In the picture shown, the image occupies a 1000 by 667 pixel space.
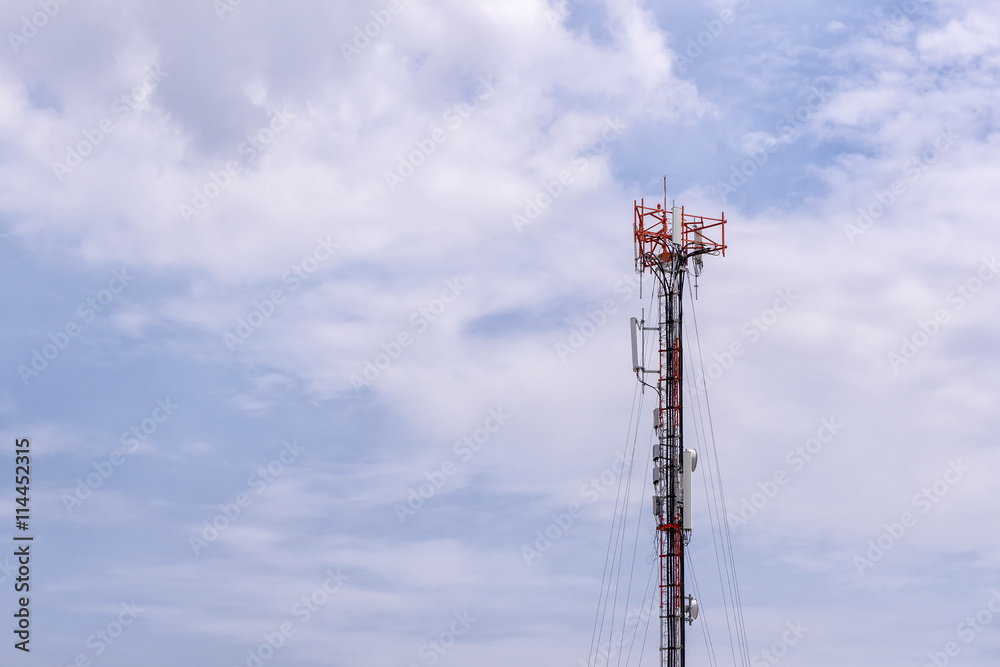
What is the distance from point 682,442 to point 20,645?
3853 centimetres

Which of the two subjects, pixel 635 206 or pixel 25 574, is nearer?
pixel 25 574

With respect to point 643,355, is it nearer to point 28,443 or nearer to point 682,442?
point 682,442

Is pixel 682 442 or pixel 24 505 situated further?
pixel 682 442

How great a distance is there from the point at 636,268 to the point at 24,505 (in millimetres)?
37224

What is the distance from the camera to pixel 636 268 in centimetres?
9950

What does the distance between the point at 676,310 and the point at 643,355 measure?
3.36 metres

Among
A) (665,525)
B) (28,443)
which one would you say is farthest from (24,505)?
(665,525)

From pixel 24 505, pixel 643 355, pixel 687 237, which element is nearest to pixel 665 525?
pixel 643 355

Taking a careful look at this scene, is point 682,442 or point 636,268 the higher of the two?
point 636,268

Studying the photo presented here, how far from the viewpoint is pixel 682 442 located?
319 feet

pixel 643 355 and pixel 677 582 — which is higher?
pixel 643 355

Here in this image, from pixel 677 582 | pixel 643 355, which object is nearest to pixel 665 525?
pixel 677 582

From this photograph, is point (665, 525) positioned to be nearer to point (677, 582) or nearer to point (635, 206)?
point (677, 582)

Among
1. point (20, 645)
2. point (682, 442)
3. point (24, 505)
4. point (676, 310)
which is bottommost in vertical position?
point (20, 645)
